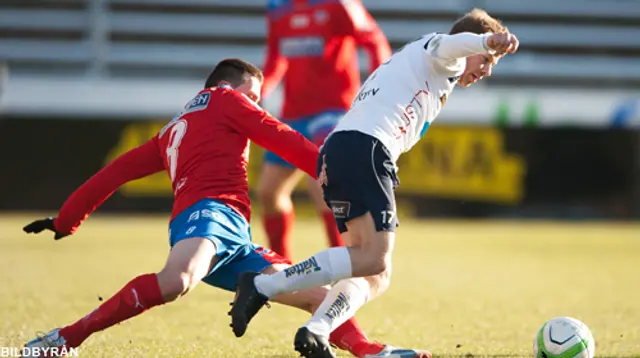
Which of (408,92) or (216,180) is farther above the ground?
(408,92)

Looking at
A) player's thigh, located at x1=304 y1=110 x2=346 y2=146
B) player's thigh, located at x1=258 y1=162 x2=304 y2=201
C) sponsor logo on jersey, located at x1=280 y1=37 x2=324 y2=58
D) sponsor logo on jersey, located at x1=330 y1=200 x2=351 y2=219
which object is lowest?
player's thigh, located at x1=258 y1=162 x2=304 y2=201

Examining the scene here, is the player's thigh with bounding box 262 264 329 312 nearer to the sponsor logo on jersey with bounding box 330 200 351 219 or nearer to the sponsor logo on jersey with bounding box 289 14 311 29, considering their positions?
the sponsor logo on jersey with bounding box 330 200 351 219

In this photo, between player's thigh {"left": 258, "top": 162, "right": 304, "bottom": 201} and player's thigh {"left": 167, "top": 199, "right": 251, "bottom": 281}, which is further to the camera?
player's thigh {"left": 258, "top": 162, "right": 304, "bottom": 201}

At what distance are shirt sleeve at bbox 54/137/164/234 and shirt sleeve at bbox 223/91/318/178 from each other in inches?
16.6

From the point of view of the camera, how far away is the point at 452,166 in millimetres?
15680

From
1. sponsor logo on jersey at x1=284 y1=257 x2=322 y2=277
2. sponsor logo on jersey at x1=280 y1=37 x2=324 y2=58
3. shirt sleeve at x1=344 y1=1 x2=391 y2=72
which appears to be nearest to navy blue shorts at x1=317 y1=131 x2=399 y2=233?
sponsor logo on jersey at x1=284 y1=257 x2=322 y2=277

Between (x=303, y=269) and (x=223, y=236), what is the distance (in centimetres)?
35

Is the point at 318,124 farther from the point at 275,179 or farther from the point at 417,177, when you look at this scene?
the point at 417,177

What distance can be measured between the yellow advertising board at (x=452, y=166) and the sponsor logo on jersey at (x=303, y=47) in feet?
28.0

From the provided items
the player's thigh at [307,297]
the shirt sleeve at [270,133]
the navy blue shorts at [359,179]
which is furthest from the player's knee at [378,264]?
the shirt sleeve at [270,133]

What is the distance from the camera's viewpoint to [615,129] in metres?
16.8

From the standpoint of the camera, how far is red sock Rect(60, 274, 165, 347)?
3.38 meters

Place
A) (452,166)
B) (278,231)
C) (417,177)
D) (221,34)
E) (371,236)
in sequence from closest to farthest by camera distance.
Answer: (371,236), (278,231), (417,177), (452,166), (221,34)

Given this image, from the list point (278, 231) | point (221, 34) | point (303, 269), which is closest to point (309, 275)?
point (303, 269)
